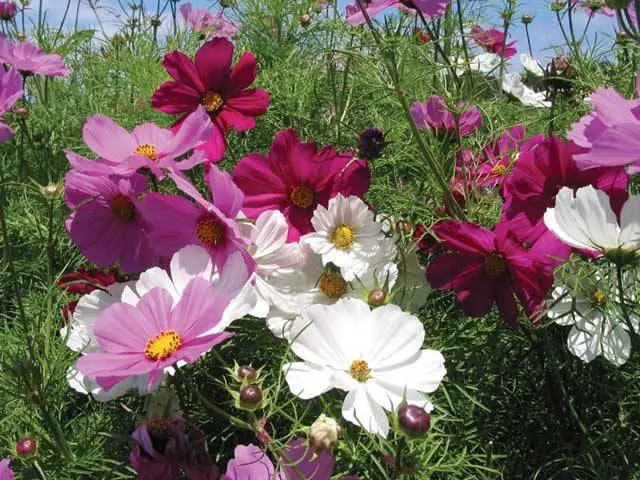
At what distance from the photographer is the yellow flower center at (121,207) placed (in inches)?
29.0

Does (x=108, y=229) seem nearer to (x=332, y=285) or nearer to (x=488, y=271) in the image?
(x=332, y=285)

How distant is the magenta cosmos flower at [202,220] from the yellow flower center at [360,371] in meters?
0.14

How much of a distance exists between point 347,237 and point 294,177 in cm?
11

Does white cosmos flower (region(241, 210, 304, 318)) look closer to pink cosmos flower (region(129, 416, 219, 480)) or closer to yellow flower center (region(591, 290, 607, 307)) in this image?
pink cosmos flower (region(129, 416, 219, 480))

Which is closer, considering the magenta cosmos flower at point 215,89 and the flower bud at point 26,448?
the flower bud at point 26,448

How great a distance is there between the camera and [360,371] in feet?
1.92

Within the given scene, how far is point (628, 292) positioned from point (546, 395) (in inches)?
5.9

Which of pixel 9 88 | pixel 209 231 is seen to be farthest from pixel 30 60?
pixel 209 231

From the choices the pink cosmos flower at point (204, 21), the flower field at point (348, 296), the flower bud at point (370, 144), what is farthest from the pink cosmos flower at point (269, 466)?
the pink cosmos flower at point (204, 21)

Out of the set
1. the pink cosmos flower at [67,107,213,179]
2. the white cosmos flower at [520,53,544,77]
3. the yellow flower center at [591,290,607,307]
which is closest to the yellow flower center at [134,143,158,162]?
the pink cosmos flower at [67,107,213,179]

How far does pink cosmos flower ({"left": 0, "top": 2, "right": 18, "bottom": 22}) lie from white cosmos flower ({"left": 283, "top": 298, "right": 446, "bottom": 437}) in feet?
5.29

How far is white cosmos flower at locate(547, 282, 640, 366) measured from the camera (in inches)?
27.3

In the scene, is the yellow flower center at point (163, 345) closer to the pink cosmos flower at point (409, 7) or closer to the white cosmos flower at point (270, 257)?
the white cosmos flower at point (270, 257)

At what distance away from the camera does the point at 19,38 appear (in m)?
1.87
